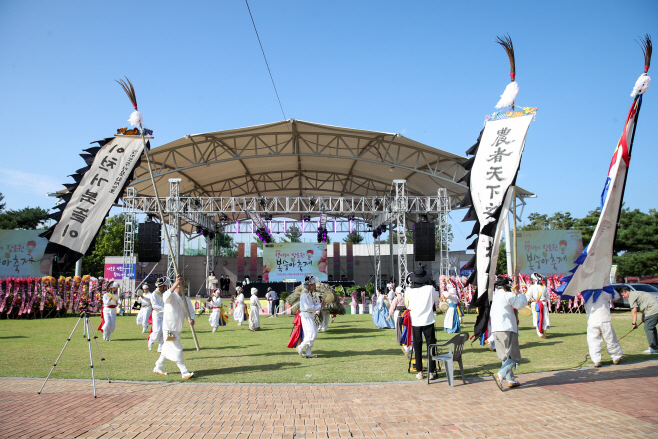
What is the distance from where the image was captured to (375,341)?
10.1 meters

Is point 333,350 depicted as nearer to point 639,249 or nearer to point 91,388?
point 91,388

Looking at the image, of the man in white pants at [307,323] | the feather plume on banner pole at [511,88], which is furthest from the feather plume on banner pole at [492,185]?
the man in white pants at [307,323]

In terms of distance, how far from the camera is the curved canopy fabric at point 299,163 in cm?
1862

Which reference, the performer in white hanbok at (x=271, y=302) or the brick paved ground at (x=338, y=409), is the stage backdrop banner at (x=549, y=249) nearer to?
the performer in white hanbok at (x=271, y=302)

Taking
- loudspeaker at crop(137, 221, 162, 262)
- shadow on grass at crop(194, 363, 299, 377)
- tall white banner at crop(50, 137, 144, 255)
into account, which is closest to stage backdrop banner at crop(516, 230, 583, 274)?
loudspeaker at crop(137, 221, 162, 262)

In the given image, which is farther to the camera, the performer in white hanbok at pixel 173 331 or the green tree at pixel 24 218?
the green tree at pixel 24 218

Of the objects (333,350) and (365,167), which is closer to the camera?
(333,350)

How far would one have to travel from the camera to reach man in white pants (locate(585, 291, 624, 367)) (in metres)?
6.41

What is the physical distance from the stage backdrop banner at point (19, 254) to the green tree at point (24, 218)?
11.7 meters

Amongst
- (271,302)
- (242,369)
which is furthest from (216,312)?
(242,369)

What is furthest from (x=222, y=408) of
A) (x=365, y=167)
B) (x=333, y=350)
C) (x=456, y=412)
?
(x=365, y=167)

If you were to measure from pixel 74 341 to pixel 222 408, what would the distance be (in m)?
7.50

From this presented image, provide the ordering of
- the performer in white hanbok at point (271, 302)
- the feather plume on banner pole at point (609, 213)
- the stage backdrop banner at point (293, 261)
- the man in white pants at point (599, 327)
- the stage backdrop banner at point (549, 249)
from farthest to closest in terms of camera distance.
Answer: the stage backdrop banner at point (293, 261) → the stage backdrop banner at point (549, 249) → the performer in white hanbok at point (271, 302) → the man in white pants at point (599, 327) → the feather plume on banner pole at point (609, 213)

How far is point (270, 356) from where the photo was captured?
805 centimetres
